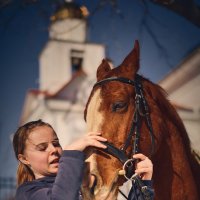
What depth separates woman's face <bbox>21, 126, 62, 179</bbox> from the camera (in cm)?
159

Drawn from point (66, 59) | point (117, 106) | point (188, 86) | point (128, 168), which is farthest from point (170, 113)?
point (66, 59)

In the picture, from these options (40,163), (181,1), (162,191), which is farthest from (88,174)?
(181,1)

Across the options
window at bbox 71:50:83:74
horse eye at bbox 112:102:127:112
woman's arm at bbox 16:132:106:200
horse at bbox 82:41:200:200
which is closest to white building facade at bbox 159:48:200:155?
horse at bbox 82:41:200:200

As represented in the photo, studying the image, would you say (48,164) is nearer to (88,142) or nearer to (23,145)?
(23,145)

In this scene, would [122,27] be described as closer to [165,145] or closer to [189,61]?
[189,61]

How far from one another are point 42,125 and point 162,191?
2.42 feet

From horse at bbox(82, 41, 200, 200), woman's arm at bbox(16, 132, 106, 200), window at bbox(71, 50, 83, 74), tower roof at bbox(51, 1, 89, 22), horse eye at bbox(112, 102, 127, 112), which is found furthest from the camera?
window at bbox(71, 50, 83, 74)

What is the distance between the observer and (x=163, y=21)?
4.14m

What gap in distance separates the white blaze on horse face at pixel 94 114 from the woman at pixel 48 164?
71mm

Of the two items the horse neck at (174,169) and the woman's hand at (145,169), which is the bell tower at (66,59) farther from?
the woman's hand at (145,169)

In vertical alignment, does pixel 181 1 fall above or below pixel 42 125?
above

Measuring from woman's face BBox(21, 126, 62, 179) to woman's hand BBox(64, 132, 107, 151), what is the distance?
0.67ft

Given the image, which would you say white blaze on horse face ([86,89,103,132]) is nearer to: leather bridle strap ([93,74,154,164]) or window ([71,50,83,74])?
leather bridle strap ([93,74,154,164])

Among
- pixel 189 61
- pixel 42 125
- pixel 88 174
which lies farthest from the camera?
pixel 189 61
